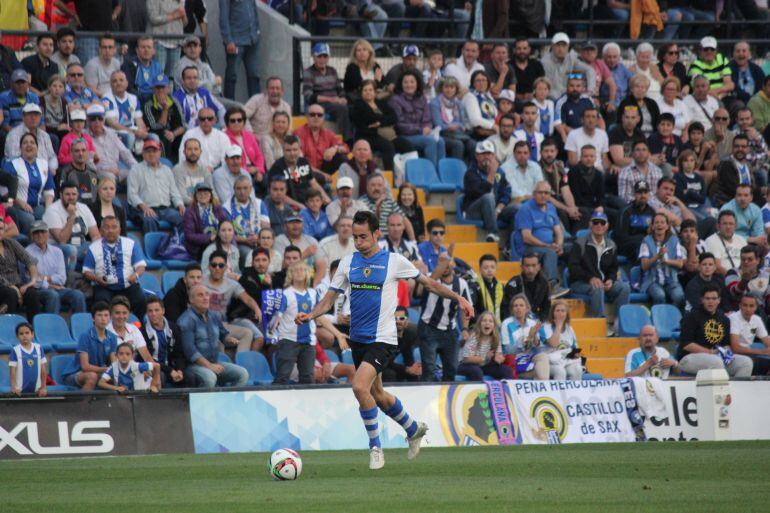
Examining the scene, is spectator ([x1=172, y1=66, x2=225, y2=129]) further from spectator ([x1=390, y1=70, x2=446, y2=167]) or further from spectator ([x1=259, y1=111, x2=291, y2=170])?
spectator ([x1=390, y1=70, x2=446, y2=167])

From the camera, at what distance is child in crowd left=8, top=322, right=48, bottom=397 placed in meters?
16.8

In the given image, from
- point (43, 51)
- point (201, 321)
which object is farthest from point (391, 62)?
point (201, 321)

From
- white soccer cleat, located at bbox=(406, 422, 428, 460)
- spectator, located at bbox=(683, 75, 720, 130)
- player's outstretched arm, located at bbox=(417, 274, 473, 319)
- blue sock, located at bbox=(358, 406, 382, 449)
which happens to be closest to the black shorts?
blue sock, located at bbox=(358, 406, 382, 449)

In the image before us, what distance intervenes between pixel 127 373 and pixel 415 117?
8.26 metres

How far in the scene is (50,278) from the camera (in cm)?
1838

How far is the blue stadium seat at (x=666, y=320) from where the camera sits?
21547 mm

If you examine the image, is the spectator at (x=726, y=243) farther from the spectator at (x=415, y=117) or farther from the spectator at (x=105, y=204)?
the spectator at (x=105, y=204)

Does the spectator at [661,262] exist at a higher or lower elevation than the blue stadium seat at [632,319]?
higher

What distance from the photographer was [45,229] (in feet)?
59.9

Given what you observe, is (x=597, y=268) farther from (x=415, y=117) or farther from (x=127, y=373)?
(x=127, y=373)

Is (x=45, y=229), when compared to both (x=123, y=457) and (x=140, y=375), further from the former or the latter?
(x=123, y=457)

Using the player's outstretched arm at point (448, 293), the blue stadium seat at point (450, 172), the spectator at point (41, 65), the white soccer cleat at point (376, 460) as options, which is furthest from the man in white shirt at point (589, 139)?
the white soccer cleat at point (376, 460)

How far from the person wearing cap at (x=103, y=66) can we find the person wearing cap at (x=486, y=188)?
6.06 m

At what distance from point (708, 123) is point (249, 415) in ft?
41.5
